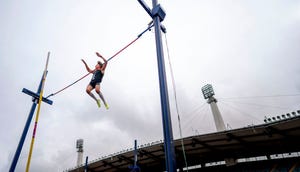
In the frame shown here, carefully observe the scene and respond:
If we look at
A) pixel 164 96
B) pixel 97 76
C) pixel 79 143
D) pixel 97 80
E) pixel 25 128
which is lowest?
pixel 164 96

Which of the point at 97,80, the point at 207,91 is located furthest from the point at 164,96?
the point at 207,91

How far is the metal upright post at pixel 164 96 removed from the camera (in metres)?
3.52

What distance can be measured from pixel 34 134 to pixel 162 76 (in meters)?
4.98

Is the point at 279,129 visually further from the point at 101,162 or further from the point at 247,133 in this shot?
the point at 101,162

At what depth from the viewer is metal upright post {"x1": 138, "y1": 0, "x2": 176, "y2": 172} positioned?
352 cm

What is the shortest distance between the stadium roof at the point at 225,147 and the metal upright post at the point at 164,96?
8260 millimetres

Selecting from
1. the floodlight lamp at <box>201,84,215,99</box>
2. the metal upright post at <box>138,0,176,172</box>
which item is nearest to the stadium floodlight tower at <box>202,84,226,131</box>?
the floodlight lamp at <box>201,84,215,99</box>

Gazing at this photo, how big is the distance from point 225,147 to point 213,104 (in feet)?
59.8

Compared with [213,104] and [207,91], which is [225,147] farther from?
[207,91]

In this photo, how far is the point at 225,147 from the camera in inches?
642

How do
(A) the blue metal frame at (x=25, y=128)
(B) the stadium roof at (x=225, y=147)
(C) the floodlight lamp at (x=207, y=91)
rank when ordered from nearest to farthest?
(A) the blue metal frame at (x=25, y=128)
(B) the stadium roof at (x=225, y=147)
(C) the floodlight lamp at (x=207, y=91)

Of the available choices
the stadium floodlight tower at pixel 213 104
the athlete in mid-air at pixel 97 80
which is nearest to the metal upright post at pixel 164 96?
the athlete in mid-air at pixel 97 80

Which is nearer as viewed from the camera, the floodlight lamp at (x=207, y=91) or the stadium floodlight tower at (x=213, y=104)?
the stadium floodlight tower at (x=213, y=104)

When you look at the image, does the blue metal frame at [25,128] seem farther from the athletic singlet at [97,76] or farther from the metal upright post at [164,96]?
the metal upright post at [164,96]
